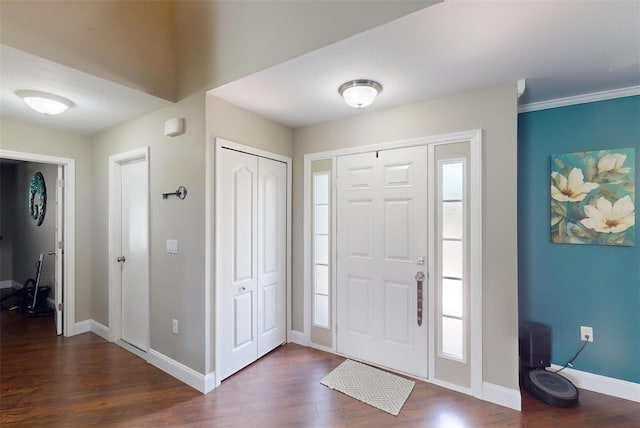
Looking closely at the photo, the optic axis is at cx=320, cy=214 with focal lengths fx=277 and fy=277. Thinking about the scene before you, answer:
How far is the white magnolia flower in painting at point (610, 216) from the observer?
210cm

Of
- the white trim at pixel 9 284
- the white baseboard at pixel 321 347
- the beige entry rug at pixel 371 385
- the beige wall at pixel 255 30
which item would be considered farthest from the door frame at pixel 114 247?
the white trim at pixel 9 284

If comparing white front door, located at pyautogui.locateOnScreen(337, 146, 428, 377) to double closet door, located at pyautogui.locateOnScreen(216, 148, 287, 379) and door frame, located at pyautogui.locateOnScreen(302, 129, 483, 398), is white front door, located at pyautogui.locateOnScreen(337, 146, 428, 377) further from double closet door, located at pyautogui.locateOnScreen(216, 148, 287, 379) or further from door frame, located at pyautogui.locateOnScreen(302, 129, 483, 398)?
double closet door, located at pyautogui.locateOnScreen(216, 148, 287, 379)

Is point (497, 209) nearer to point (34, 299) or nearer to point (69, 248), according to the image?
point (69, 248)

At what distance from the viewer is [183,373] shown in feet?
7.70

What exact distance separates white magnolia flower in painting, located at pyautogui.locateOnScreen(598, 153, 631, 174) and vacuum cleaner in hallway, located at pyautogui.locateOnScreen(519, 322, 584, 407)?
1.35 meters

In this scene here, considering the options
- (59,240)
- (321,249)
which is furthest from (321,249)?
(59,240)

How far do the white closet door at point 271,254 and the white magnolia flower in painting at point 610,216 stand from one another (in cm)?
265

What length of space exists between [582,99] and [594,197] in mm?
795

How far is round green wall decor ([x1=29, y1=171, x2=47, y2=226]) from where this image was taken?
4133mm

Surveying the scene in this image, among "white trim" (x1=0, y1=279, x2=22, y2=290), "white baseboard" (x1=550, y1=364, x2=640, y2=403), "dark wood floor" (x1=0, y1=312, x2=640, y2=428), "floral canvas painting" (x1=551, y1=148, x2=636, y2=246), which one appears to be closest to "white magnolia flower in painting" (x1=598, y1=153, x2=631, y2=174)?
"floral canvas painting" (x1=551, y1=148, x2=636, y2=246)

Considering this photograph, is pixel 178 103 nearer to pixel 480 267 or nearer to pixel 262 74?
pixel 262 74

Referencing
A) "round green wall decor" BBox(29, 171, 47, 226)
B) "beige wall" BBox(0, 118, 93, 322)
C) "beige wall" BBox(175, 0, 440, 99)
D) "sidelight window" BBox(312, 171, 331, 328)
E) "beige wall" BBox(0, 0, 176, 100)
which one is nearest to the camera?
"beige wall" BBox(175, 0, 440, 99)

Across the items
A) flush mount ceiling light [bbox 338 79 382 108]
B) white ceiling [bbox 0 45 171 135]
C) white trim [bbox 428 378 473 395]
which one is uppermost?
white ceiling [bbox 0 45 171 135]

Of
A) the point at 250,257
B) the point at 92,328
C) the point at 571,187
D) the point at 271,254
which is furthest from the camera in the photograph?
the point at 92,328
